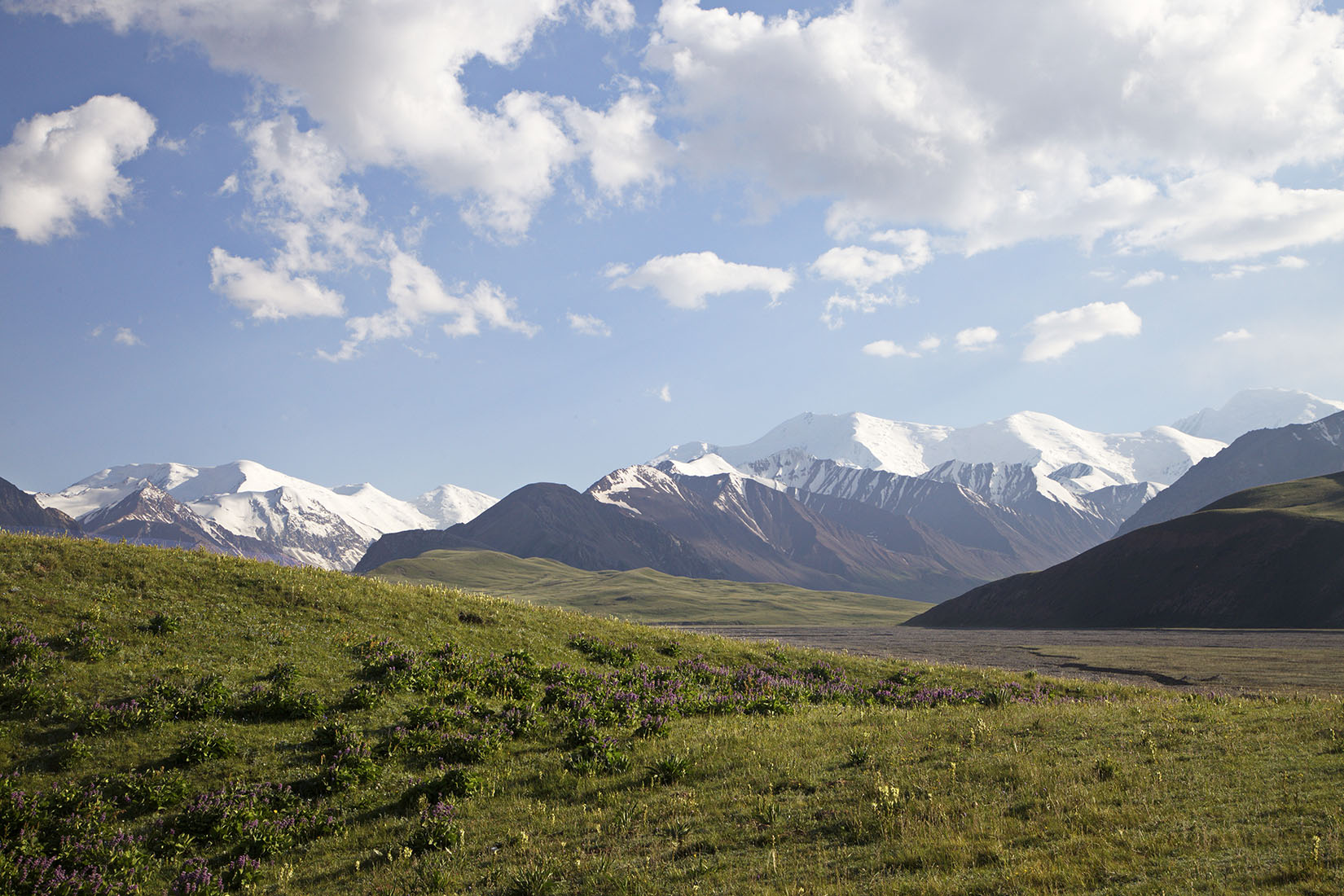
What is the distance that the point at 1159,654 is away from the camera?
69.5m

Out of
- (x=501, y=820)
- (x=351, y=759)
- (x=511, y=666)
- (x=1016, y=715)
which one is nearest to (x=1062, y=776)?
(x=1016, y=715)

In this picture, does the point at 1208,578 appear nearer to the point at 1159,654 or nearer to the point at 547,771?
the point at 1159,654

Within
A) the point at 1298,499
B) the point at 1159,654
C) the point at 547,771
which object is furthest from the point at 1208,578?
the point at 547,771

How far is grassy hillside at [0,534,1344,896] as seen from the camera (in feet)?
32.2

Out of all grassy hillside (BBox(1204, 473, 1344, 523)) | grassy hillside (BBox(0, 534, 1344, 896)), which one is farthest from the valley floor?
grassy hillside (BBox(1204, 473, 1344, 523))

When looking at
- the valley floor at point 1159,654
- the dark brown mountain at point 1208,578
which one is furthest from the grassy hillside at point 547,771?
the dark brown mountain at point 1208,578

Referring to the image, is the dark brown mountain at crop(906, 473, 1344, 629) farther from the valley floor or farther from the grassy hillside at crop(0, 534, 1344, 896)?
the grassy hillside at crop(0, 534, 1344, 896)

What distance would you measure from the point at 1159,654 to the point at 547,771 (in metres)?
75.2

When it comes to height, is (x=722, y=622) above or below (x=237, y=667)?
below

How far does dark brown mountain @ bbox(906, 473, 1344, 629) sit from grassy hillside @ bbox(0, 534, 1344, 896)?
403 ft

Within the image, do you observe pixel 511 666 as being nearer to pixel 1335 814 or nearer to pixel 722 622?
pixel 1335 814

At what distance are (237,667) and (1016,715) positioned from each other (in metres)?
20.9

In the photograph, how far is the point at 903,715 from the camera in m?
19.4

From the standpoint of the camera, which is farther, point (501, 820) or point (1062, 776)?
point (501, 820)
